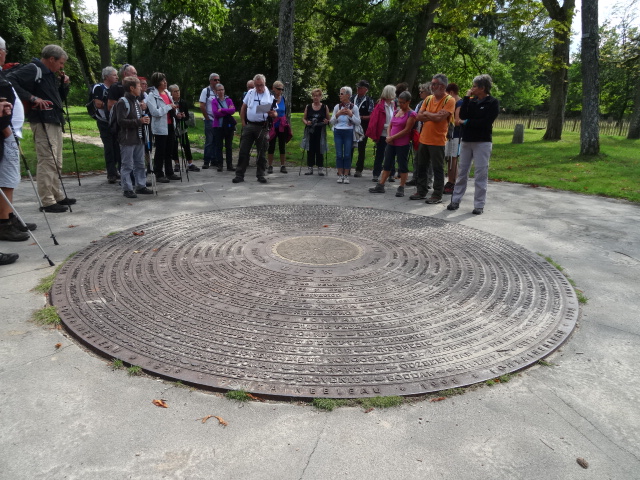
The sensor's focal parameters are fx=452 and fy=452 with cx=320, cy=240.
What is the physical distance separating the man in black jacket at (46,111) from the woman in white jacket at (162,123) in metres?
2.10

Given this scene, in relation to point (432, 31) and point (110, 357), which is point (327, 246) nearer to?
point (110, 357)

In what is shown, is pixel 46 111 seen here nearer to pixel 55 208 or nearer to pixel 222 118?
pixel 55 208

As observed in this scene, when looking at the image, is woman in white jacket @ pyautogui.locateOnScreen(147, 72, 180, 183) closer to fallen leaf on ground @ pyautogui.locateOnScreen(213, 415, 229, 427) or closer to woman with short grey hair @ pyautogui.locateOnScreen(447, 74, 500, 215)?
woman with short grey hair @ pyautogui.locateOnScreen(447, 74, 500, 215)

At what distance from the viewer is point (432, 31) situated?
21.8 m

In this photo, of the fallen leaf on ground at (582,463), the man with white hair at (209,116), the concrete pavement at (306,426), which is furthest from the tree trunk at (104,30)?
the fallen leaf on ground at (582,463)

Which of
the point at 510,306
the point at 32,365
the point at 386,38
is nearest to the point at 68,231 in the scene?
the point at 32,365

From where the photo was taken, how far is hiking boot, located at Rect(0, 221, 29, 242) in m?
5.52

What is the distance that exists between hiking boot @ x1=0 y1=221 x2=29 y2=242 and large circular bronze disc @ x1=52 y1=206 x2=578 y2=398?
988 mm

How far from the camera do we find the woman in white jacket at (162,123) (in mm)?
8805

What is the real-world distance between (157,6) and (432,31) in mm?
20250

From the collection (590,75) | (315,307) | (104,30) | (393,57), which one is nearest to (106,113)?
(315,307)

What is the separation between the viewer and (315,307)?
3.96m

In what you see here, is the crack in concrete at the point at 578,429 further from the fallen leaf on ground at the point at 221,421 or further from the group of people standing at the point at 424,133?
the group of people standing at the point at 424,133

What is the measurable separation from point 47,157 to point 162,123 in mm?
2833
